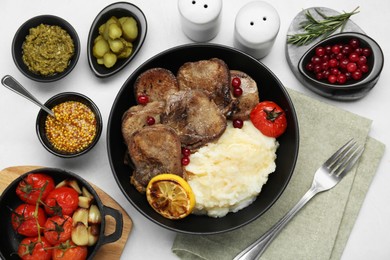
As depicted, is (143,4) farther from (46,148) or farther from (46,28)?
(46,148)

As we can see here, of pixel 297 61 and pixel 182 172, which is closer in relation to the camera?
pixel 182 172

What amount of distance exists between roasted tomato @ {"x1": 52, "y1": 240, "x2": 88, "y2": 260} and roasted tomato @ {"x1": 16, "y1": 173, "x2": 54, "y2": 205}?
1.30ft

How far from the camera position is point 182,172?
145 inches

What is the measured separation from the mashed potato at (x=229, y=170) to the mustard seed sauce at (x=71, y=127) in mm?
863

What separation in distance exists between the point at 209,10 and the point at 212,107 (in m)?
0.72

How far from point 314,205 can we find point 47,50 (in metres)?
2.33

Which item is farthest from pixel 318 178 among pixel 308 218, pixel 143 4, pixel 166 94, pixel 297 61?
pixel 143 4

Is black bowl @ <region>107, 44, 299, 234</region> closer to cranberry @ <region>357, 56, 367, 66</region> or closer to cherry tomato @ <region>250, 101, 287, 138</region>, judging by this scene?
cherry tomato @ <region>250, 101, 287, 138</region>

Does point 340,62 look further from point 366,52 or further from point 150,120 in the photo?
point 150,120

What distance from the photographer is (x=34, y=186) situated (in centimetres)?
383

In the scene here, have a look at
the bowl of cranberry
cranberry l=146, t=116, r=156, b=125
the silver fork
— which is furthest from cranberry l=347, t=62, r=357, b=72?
cranberry l=146, t=116, r=156, b=125

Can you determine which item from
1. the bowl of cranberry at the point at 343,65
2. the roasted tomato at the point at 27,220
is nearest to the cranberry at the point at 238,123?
the bowl of cranberry at the point at 343,65

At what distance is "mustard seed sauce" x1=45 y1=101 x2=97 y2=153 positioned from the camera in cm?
404

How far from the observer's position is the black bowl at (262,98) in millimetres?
3715
